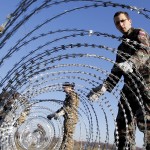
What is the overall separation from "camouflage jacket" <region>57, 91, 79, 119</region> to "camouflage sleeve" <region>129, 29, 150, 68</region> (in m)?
6.14

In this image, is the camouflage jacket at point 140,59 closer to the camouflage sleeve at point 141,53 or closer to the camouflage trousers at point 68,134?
the camouflage sleeve at point 141,53

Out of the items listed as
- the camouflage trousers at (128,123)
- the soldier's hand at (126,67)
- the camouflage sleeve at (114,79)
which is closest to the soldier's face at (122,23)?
the camouflage sleeve at (114,79)

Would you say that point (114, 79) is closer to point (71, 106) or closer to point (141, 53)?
point (141, 53)

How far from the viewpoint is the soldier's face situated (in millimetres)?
7363

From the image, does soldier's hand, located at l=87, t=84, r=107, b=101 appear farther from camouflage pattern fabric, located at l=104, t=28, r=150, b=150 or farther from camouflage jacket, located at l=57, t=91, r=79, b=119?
camouflage jacket, located at l=57, t=91, r=79, b=119

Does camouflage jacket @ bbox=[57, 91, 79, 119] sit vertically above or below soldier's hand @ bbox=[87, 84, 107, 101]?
above

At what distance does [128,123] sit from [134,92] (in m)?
0.53

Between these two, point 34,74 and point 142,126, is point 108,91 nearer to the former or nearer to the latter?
point 142,126

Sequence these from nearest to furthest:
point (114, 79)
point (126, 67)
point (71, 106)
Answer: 1. point (126, 67)
2. point (114, 79)
3. point (71, 106)

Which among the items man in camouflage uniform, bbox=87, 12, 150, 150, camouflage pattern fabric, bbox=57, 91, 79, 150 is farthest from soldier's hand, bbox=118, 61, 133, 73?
camouflage pattern fabric, bbox=57, 91, 79, 150

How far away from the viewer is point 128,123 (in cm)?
744

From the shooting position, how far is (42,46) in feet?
18.8

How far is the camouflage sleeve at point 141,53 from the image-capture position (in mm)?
6909

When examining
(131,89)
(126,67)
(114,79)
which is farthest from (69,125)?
(126,67)
